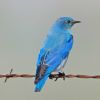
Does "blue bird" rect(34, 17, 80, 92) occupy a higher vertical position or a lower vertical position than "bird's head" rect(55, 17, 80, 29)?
lower

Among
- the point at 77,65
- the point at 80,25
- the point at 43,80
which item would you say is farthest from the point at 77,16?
the point at 43,80

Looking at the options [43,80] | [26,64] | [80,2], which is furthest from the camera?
[80,2]

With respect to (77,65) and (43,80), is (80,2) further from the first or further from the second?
(43,80)

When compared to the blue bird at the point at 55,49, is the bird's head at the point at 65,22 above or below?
above

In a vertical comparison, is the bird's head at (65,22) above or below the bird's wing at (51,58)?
above

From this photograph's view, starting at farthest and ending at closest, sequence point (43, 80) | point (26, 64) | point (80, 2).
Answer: point (80, 2) → point (26, 64) → point (43, 80)
